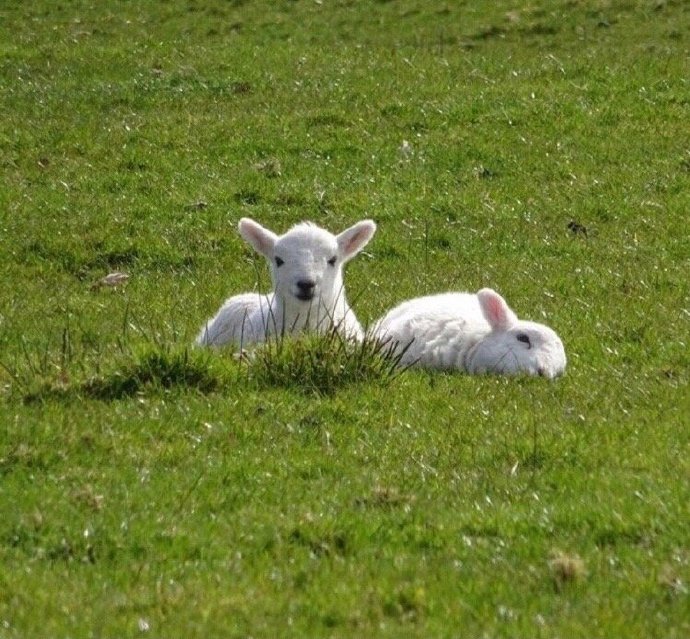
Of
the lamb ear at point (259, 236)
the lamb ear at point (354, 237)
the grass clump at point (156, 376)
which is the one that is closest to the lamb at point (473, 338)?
the lamb ear at point (354, 237)

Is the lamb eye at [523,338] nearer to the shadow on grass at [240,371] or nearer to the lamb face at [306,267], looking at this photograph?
the shadow on grass at [240,371]

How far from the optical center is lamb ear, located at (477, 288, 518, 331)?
11.0 meters

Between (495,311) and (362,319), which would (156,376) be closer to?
(495,311)

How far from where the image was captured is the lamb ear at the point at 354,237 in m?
11.6

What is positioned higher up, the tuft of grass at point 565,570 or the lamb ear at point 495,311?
the tuft of grass at point 565,570

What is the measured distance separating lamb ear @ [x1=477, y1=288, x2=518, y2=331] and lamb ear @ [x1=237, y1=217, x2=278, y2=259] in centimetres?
157

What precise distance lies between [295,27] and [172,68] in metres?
5.02

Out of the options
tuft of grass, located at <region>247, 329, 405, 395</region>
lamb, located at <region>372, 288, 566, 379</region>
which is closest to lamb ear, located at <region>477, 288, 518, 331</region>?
lamb, located at <region>372, 288, 566, 379</region>

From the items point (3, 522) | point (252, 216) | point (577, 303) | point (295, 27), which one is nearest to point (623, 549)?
point (3, 522)

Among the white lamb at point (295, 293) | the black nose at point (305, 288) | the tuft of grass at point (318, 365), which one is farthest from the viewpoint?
the white lamb at point (295, 293)

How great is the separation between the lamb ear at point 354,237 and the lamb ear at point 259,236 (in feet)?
1.55

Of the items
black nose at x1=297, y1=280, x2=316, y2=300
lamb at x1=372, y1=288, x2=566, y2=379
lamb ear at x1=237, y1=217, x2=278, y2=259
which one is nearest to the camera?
lamb at x1=372, y1=288, x2=566, y2=379

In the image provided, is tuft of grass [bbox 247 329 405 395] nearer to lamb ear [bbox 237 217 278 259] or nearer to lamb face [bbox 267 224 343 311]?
lamb face [bbox 267 224 343 311]

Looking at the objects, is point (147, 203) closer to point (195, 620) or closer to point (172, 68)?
point (172, 68)
